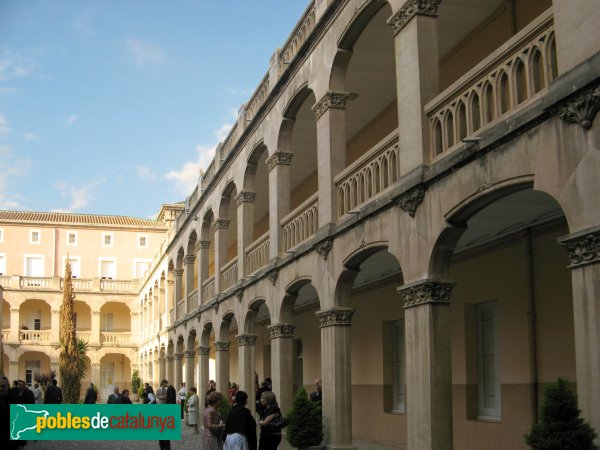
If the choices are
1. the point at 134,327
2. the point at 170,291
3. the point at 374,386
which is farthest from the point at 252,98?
the point at 134,327

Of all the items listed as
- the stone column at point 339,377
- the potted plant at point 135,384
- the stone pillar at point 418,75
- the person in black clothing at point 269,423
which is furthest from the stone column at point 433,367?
the potted plant at point 135,384

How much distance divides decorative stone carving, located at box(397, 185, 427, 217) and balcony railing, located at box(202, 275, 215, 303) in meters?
16.9

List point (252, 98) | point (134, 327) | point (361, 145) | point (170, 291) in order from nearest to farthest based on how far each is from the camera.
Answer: point (361, 145)
point (252, 98)
point (170, 291)
point (134, 327)

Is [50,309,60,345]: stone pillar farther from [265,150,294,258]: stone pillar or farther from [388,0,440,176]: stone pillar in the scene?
[388,0,440,176]: stone pillar

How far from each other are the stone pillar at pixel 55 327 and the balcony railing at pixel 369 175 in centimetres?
4508

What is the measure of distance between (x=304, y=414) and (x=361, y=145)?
27.7 feet

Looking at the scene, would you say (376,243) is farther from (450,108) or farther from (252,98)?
(252,98)

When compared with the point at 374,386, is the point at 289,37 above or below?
above

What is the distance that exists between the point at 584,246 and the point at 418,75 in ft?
16.2

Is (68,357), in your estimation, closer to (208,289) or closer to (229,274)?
(208,289)

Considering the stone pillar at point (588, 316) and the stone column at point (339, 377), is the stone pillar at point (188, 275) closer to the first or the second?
the stone column at point (339, 377)

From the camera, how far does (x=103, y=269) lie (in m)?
66.6

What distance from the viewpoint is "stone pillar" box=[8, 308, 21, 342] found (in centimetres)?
5519

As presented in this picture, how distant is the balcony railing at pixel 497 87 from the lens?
356 inches
